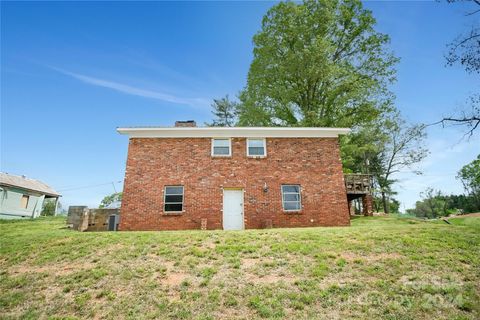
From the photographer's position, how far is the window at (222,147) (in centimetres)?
1495

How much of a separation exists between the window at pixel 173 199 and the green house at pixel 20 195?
20.3 m

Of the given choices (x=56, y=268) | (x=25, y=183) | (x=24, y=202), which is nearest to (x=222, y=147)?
(x=56, y=268)

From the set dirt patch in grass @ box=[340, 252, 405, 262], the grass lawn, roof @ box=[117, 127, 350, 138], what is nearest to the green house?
roof @ box=[117, 127, 350, 138]

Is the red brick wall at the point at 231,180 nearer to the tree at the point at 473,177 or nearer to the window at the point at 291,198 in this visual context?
the window at the point at 291,198

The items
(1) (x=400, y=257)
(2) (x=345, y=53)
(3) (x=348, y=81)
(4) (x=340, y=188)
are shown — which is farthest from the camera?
(2) (x=345, y=53)

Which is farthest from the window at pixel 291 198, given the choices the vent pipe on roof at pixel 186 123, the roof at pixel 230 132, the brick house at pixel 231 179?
the vent pipe on roof at pixel 186 123

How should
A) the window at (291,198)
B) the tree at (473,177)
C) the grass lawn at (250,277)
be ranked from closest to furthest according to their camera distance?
the grass lawn at (250,277)
the window at (291,198)
the tree at (473,177)

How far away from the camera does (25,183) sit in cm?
2864

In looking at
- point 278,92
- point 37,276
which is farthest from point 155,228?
point 278,92

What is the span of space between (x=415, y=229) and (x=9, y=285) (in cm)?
1319

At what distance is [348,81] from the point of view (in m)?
19.3

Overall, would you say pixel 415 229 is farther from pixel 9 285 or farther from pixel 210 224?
pixel 9 285

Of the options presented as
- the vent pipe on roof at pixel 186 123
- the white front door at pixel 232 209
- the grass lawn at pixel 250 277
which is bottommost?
the grass lawn at pixel 250 277

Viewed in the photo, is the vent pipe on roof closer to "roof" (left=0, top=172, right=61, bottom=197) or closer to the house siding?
"roof" (left=0, top=172, right=61, bottom=197)
